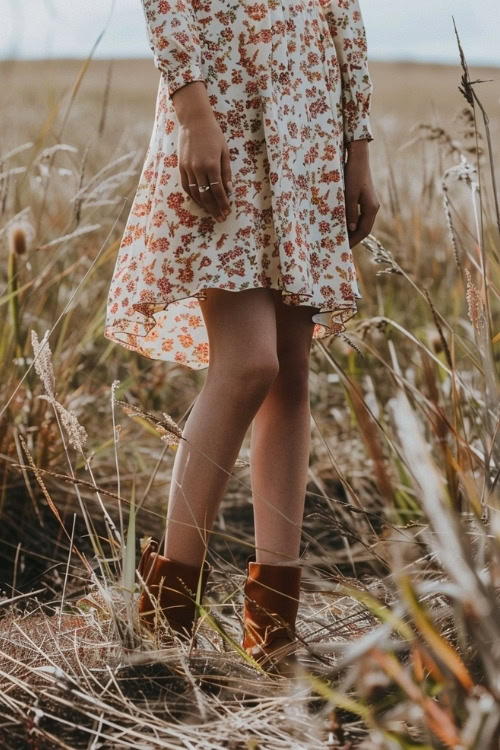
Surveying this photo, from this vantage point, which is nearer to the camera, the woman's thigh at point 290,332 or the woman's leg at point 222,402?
the woman's leg at point 222,402

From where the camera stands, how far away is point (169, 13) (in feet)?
4.02

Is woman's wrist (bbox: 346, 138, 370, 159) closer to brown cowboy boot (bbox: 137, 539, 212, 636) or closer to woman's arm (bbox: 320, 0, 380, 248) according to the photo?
woman's arm (bbox: 320, 0, 380, 248)

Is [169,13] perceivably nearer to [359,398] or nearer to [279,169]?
[279,169]

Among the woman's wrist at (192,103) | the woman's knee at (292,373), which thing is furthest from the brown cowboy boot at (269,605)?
the woman's wrist at (192,103)

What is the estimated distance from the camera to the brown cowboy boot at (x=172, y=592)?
129 cm

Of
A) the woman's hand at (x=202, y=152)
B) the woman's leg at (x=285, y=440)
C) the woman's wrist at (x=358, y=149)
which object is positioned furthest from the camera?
the woman's wrist at (x=358, y=149)

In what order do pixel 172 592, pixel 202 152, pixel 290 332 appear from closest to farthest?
1. pixel 202 152
2. pixel 172 592
3. pixel 290 332

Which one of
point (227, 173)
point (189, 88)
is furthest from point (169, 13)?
point (227, 173)

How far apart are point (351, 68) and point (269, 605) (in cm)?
83

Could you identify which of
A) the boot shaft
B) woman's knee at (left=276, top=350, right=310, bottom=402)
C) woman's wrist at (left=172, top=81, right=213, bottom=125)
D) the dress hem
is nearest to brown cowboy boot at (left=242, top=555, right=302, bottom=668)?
the boot shaft

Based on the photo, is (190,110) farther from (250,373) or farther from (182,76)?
(250,373)

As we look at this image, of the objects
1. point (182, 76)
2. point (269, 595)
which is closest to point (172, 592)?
point (269, 595)

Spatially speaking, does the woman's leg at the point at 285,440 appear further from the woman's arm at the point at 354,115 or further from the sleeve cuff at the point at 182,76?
the sleeve cuff at the point at 182,76

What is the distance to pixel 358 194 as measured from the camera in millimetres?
1457
